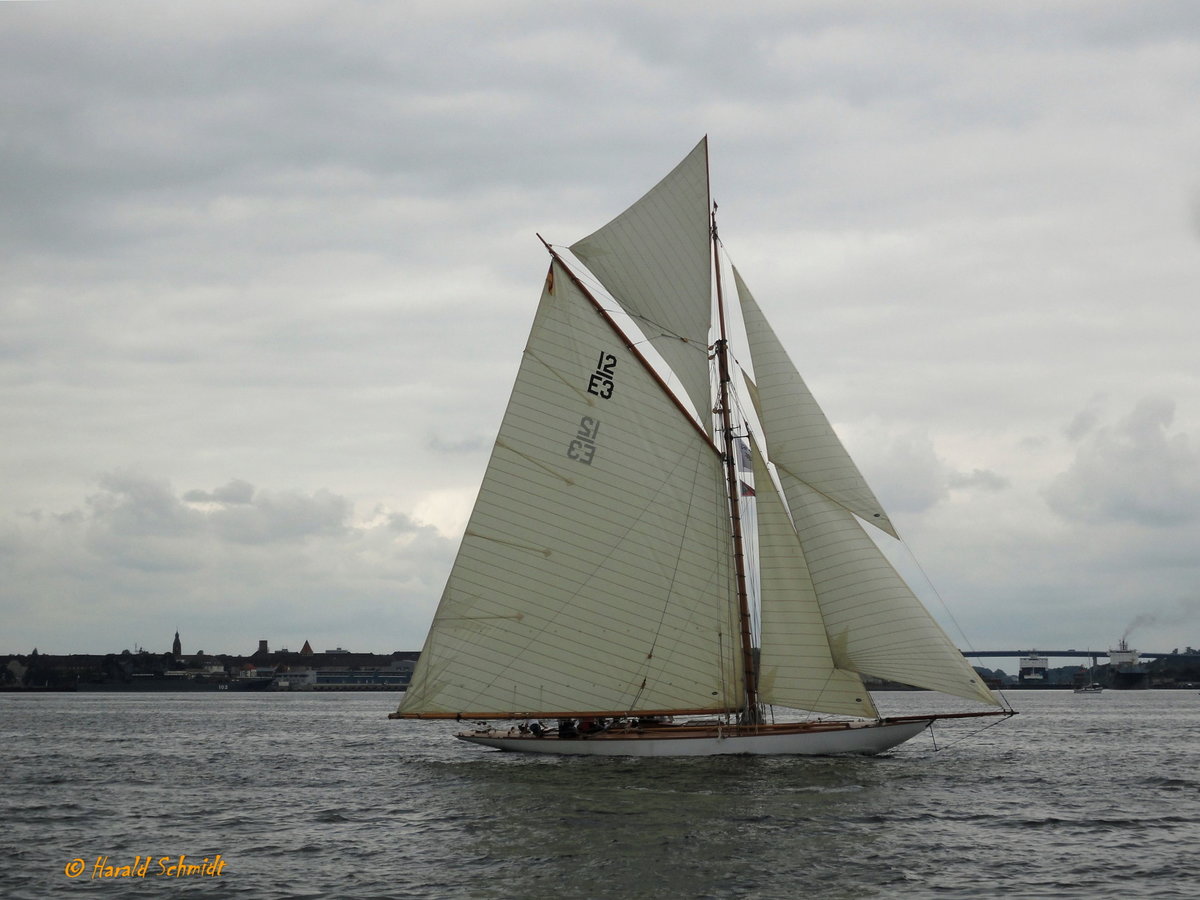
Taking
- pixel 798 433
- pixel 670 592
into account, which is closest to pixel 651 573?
pixel 670 592

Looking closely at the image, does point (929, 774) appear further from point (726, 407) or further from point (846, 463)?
point (726, 407)

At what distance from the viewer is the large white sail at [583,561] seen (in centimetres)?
4772

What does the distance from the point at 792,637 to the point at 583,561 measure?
28.2 feet

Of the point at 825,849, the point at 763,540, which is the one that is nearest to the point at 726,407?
the point at 763,540

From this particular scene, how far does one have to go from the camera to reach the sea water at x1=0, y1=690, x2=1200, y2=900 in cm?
2867

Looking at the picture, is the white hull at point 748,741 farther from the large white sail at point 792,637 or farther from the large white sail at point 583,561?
the large white sail at point 583,561

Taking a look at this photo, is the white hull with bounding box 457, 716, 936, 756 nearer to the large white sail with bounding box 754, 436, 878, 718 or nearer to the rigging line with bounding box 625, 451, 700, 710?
the large white sail with bounding box 754, 436, 878, 718

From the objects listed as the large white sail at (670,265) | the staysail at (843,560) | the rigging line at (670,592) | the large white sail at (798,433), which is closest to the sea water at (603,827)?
the rigging line at (670,592)

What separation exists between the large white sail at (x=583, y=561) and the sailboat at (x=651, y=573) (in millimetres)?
67

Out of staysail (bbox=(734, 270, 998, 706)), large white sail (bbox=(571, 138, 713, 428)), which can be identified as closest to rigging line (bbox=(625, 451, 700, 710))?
large white sail (bbox=(571, 138, 713, 428))

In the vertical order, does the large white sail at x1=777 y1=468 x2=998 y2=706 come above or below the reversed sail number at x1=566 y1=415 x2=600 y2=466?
below

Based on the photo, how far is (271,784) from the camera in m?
49.4

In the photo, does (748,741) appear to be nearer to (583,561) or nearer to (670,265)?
(583,561)

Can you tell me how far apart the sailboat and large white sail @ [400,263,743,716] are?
0.07 m
